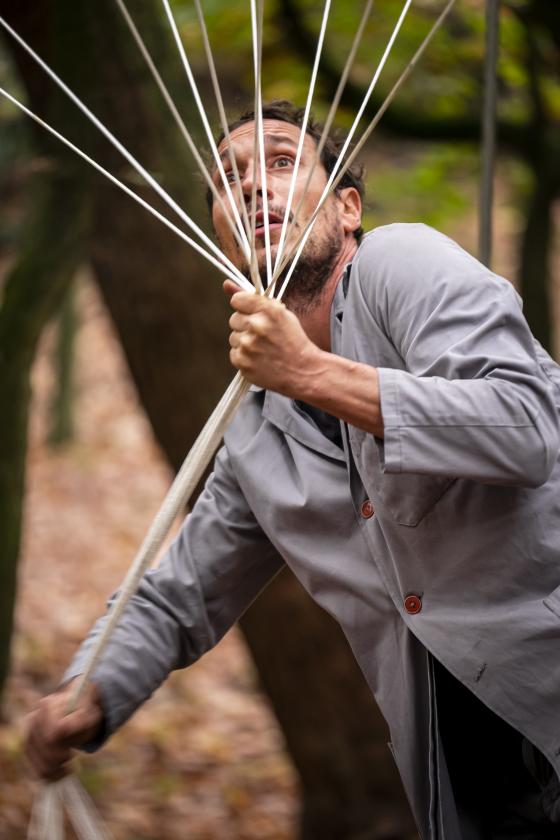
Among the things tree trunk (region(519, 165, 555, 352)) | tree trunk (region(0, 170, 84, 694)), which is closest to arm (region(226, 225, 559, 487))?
tree trunk (region(0, 170, 84, 694))

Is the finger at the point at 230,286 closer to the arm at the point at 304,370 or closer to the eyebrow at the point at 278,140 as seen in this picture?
the arm at the point at 304,370

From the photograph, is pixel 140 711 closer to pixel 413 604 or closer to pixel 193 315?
pixel 193 315

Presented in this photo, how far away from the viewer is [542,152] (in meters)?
6.04

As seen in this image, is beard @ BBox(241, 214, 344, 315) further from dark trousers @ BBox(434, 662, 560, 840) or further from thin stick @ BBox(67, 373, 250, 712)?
dark trousers @ BBox(434, 662, 560, 840)

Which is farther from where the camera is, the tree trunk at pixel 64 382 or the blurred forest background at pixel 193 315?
the tree trunk at pixel 64 382

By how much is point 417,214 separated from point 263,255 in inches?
197

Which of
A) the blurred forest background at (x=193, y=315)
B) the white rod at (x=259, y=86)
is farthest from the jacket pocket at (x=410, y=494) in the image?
the blurred forest background at (x=193, y=315)

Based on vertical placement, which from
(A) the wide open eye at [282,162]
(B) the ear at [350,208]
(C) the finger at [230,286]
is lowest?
(C) the finger at [230,286]

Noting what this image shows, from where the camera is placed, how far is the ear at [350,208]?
197cm

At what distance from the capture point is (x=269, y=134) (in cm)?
196

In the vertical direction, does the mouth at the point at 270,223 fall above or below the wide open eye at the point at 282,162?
below

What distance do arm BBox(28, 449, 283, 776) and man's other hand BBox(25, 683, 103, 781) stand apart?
0.12ft

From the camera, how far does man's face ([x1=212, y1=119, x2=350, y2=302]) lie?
6.03 ft

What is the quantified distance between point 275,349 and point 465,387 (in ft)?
0.84
